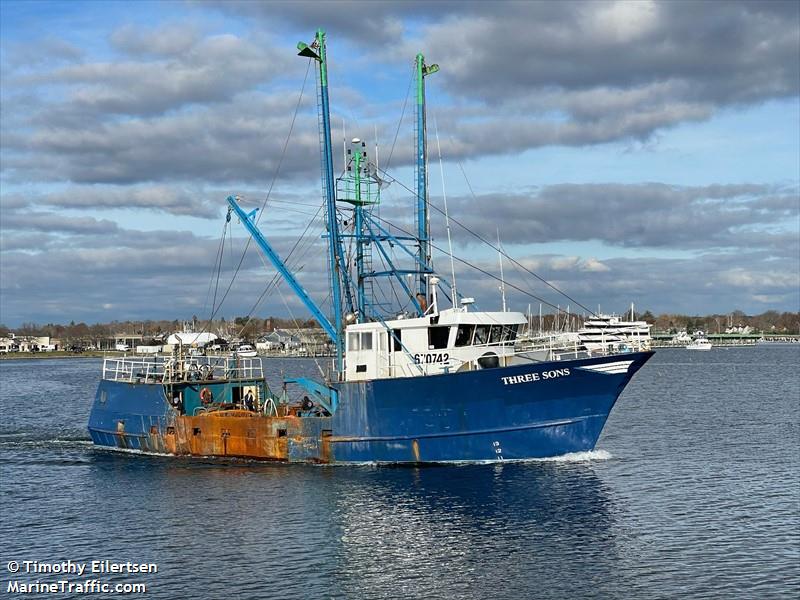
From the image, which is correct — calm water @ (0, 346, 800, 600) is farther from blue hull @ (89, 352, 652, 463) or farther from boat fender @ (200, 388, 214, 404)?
boat fender @ (200, 388, 214, 404)

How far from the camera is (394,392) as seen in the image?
31.9 m

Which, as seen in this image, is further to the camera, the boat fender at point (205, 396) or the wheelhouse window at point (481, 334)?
the boat fender at point (205, 396)

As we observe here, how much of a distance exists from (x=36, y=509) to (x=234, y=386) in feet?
41.8

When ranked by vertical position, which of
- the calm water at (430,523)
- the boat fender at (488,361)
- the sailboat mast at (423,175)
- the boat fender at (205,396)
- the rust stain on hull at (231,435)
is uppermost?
the sailboat mast at (423,175)

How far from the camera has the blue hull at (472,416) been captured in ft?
101

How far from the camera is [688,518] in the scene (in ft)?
86.7

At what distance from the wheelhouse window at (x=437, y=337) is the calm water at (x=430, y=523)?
15.5 ft

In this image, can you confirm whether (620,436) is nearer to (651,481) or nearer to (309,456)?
(651,481)

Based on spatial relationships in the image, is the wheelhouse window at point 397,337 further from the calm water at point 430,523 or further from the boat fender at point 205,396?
the boat fender at point 205,396

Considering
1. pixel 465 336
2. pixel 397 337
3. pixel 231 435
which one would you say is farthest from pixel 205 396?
pixel 465 336

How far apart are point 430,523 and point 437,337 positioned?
29.2 feet

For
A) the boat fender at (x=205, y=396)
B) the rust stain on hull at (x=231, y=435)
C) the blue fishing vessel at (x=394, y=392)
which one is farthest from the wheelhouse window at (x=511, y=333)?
the boat fender at (x=205, y=396)

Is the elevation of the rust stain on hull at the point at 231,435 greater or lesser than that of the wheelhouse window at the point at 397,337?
lesser

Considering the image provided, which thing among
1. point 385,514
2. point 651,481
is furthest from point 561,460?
point 385,514
